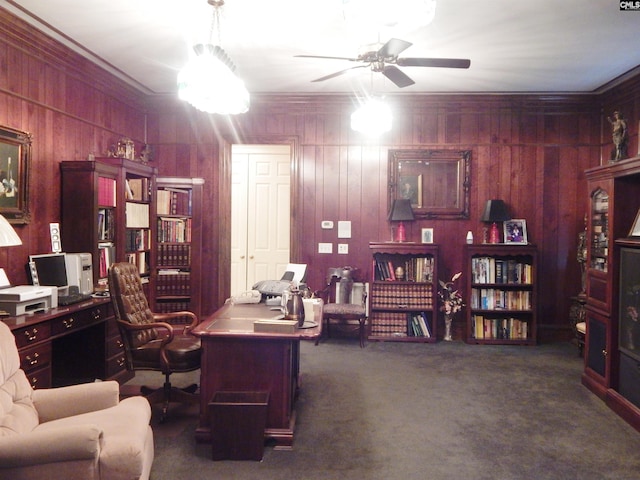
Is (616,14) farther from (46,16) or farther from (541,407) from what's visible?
(46,16)

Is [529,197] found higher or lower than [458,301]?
higher

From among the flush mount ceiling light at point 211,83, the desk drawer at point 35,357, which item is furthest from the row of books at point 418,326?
the desk drawer at point 35,357

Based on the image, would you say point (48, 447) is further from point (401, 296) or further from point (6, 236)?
point (401, 296)

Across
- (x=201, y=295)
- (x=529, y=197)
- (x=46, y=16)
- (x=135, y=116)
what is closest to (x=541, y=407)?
(x=529, y=197)

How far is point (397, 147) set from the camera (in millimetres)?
6078

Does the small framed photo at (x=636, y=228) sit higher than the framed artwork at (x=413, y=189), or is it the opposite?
the framed artwork at (x=413, y=189)

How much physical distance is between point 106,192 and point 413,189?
356cm

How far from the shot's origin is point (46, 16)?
3.79 m

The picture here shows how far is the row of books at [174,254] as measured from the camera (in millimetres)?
5762

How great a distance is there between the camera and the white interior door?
6.83m

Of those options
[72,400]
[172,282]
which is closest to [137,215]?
[172,282]

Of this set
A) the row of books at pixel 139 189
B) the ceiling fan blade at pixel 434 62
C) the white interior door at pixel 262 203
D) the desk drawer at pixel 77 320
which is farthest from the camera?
the white interior door at pixel 262 203

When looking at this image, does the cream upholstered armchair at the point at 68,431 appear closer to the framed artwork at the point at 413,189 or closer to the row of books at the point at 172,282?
the row of books at the point at 172,282

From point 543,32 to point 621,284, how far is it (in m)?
2.19
